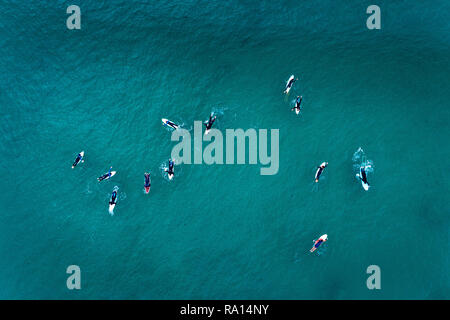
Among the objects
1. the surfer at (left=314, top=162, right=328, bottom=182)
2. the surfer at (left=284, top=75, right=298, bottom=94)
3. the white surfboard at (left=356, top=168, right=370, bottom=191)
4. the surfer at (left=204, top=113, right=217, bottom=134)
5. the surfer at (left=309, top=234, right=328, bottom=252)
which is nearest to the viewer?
the surfer at (left=309, top=234, right=328, bottom=252)

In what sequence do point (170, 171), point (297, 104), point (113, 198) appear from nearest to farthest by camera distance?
point (113, 198)
point (170, 171)
point (297, 104)

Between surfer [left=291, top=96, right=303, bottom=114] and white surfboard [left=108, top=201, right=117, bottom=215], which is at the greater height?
surfer [left=291, top=96, right=303, bottom=114]

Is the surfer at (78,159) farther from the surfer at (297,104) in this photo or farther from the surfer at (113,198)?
the surfer at (297,104)

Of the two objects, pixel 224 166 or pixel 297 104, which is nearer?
pixel 224 166

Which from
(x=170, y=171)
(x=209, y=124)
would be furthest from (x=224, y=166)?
(x=170, y=171)

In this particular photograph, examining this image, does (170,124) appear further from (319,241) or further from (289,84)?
(319,241)

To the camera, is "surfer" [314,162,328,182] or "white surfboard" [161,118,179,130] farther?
"white surfboard" [161,118,179,130]

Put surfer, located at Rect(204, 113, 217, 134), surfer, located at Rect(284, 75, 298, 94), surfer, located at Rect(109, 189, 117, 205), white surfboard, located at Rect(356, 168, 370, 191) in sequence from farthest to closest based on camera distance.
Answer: surfer, located at Rect(284, 75, 298, 94), surfer, located at Rect(204, 113, 217, 134), white surfboard, located at Rect(356, 168, 370, 191), surfer, located at Rect(109, 189, 117, 205)

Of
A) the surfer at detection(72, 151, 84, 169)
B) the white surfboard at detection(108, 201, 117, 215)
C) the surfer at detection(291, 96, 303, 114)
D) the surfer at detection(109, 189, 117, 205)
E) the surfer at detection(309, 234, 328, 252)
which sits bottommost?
the surfer at detection(309, 234, 328, 252)

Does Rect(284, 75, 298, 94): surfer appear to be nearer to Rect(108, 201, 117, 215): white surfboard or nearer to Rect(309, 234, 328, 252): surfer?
Rect(309, 234, 328, 252): surfer

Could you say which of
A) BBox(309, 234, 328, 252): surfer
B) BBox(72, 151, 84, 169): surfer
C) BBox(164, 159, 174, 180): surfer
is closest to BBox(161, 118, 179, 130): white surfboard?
BBox(164, 159, 174, 180): surfer
